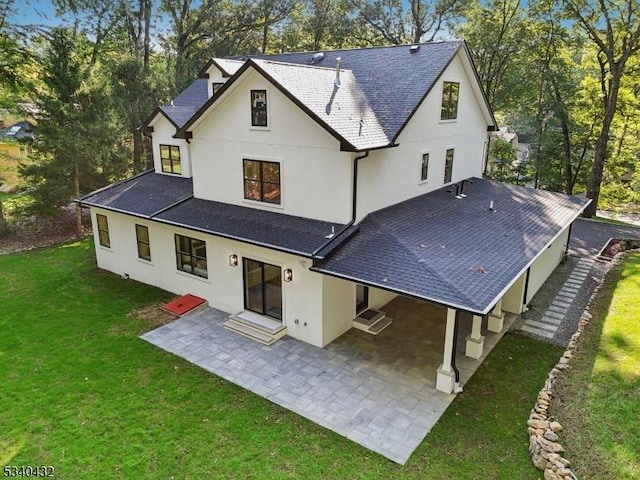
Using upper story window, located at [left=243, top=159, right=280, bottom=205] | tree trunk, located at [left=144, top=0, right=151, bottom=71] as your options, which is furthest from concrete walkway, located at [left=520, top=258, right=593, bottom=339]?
tree trunk, located at [left=144, top=0, right=151, bottom=71]

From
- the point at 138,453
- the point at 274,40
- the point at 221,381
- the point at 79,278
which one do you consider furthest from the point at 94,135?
the point at 274,40

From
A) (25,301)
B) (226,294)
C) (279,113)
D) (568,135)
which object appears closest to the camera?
(279,113)

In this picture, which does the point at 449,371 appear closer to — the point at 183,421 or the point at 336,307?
the point at 336,307

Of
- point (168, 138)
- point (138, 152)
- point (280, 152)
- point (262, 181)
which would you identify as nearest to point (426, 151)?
point (280, 152)

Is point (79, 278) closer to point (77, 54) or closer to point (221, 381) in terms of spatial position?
point (221, 381)

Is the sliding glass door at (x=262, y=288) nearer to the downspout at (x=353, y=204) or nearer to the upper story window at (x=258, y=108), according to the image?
the downspout at (x=353, y=204)

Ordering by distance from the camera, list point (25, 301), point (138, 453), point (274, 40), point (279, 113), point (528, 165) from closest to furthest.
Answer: point (138, 453), point (279, 113), point (25, 301), point (528, 165), point (274, 40)
